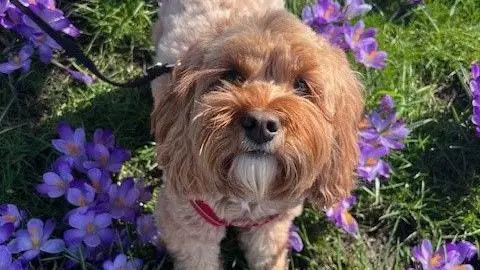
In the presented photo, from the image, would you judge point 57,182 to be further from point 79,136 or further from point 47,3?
point 47,3

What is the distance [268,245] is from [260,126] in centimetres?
118

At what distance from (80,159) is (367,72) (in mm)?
1672

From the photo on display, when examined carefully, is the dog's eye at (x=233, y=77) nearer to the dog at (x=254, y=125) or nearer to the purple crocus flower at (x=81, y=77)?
the dog at (x=254, y=125)

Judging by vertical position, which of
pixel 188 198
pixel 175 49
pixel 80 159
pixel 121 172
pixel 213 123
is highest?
pixel 213 123

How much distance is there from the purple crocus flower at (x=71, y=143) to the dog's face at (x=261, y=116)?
0.74m

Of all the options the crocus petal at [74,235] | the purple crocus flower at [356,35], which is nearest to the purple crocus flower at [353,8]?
the purple crocus flower at [356,35]

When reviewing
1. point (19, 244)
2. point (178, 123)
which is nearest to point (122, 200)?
point (19, 244)

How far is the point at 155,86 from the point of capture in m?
3.99

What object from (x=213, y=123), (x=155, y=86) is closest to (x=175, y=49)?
(x=155, y=86)

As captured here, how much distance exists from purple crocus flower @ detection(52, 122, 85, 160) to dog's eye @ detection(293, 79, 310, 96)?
1317 mm

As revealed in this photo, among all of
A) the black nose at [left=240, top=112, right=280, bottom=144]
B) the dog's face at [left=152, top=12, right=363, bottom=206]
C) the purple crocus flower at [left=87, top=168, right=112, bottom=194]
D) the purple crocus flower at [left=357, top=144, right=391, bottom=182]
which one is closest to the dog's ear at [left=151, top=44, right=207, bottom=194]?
the dog's face at [left=152, top=12, right=363, bottom=206]

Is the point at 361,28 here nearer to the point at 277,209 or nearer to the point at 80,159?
the point at 277,209

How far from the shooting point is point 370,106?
4480 mm

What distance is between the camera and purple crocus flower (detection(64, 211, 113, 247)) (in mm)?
3646
